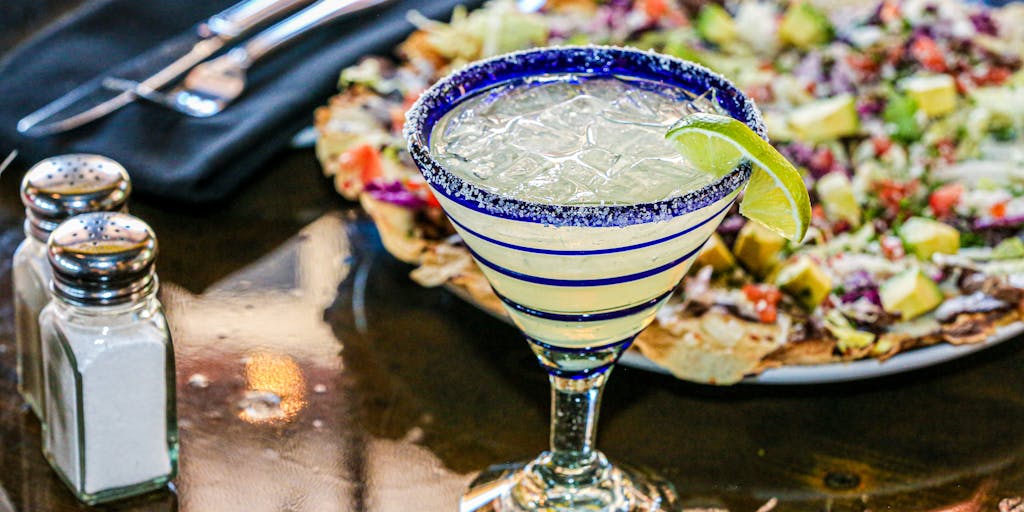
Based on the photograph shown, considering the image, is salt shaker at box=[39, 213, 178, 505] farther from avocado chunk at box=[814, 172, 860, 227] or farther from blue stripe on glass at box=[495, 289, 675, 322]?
avocado chunk at box=[814, 172, 860, 227]

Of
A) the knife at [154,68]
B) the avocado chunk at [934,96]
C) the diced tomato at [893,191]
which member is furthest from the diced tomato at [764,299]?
the knife at [154,68]

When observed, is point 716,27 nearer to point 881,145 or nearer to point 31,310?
point 881,145

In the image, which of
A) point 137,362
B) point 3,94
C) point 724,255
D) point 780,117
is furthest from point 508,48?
point 137,362

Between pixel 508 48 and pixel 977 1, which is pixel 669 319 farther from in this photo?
pixel 977 1

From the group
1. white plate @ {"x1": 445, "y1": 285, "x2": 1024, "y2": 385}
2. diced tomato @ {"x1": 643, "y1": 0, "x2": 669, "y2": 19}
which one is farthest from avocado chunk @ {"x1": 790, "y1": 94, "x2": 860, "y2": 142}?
white plate @ {"x1": 445, "y1": 285, "x2": 1024, "y2": 385}

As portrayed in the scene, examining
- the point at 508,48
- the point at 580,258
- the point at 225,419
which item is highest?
the point at 580,258

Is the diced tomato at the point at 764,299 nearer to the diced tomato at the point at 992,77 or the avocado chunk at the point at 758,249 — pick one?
the avocado chunk at the point at 758,249
